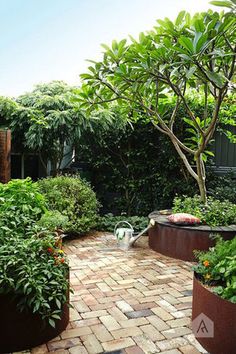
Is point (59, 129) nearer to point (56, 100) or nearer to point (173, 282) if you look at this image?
point (56, 100)

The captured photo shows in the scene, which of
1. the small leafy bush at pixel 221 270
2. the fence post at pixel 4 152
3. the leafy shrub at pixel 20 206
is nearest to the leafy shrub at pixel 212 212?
the small leafy bush at pixel 221 270

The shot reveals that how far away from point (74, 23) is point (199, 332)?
514 centimetres

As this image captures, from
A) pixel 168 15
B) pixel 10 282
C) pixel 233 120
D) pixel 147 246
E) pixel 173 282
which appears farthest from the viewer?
pixel 233 120

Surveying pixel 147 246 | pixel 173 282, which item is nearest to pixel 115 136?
pixel 147 246

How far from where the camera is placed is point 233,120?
557 centimetres

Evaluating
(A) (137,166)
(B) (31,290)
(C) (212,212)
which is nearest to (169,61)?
(C) (212,212)

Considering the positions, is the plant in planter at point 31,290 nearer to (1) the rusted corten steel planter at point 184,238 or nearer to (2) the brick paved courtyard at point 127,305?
(2) the brick paved courtyard at point 127,305

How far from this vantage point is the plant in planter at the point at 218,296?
1.87 m

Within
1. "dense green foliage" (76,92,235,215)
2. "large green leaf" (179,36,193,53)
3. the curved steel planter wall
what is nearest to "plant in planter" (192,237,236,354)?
the curved steel planter wall

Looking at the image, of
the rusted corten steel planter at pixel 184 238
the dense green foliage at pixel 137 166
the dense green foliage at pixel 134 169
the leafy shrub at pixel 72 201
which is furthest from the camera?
the dense green foliage at pixel 134 169

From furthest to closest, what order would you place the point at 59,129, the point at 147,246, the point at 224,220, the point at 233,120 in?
the point at 233,120, the point at 59,129, the point at 147,246, the point at 224,220

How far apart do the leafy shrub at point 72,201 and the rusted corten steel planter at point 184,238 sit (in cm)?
133

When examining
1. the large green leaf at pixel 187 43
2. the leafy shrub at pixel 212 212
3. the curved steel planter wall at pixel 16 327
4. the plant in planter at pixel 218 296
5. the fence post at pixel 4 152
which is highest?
the large green leaf at pixel 187 43

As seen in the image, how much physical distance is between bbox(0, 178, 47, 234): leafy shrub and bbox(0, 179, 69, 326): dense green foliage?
0.04 feet
